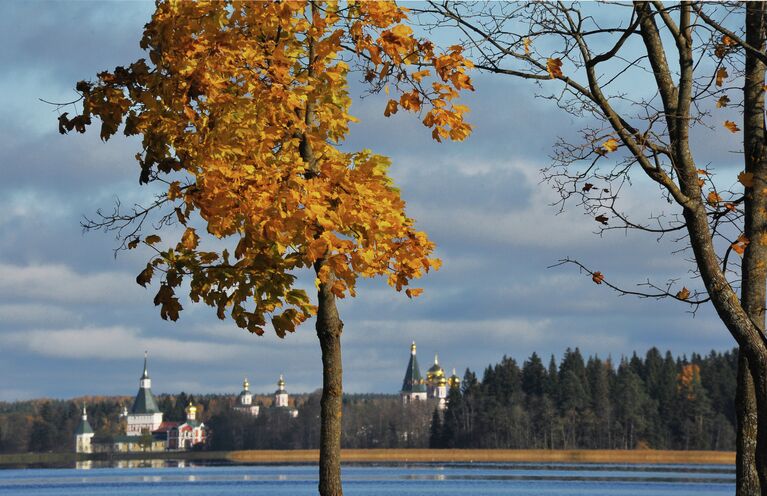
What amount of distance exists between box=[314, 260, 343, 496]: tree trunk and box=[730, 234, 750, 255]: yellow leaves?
4424 millimetres

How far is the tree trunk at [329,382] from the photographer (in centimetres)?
1346

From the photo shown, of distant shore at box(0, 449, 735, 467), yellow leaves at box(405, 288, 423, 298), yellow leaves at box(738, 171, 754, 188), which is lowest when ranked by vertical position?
distant shore at box(0, 449, 735, 467)

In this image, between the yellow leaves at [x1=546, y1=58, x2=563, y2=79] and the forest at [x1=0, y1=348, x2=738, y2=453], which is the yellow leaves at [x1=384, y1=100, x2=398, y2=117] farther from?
the forest at [x1=0, y1=348, x2=738, y2=453]

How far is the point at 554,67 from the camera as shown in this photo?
39.3 feet

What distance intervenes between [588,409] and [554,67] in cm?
12526

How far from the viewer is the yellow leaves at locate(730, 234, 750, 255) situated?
487 inches

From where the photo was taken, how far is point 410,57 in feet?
39.0

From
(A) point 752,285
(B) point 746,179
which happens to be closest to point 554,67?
(B) point 746,179

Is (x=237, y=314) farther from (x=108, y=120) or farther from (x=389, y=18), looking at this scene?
(x=389, y=18)

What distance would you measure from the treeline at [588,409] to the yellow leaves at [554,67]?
121m

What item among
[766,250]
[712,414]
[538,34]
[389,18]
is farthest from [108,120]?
[712,414]

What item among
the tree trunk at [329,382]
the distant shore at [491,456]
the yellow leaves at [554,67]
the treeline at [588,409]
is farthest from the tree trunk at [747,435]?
the treeline at [588,409]

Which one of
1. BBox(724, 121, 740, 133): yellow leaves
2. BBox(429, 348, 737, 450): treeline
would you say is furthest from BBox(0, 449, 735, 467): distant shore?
BBox(724, 121, 740, 133): yellow leaves

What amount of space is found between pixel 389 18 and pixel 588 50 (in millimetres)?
2076
